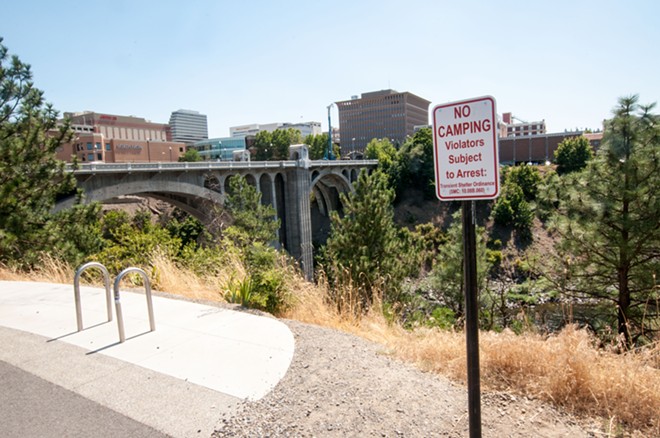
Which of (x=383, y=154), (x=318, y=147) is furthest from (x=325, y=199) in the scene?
(x=318, y=147)

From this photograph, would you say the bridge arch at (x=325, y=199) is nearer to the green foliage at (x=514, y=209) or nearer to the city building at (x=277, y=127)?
the green foliage at (x=514, y=209)

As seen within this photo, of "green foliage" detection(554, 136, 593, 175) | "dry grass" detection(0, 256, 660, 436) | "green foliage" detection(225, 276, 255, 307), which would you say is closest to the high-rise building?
"green foliage" detection(554, 136, 593, 175)

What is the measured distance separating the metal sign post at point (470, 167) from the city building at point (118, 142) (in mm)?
56629

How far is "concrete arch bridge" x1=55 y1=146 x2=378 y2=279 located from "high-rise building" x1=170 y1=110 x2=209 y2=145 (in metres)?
130

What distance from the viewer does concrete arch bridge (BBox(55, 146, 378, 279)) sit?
19297 mm

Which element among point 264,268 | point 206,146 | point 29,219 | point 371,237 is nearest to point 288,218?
point 371,237

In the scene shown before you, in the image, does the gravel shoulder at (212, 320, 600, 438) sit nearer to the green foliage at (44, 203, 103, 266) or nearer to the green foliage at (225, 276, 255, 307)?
the green foliage at (225, 276, 255, 307)

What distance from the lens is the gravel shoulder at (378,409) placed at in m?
2.66

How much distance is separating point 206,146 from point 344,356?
110 meters

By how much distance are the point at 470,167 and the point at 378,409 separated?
5.66 feet

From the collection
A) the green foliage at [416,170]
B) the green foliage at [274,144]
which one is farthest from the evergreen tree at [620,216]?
the green foliage at [274,144]

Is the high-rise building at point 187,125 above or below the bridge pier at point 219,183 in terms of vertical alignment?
above

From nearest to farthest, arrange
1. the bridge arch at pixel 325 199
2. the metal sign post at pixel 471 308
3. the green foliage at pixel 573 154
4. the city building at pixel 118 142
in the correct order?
the metal sign post at pixel 471 308
the bridge arch at pixel 325 199
the green foliage at pixel 573 154
the city building at pixel 118 142

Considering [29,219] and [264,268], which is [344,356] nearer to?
[264,268]
